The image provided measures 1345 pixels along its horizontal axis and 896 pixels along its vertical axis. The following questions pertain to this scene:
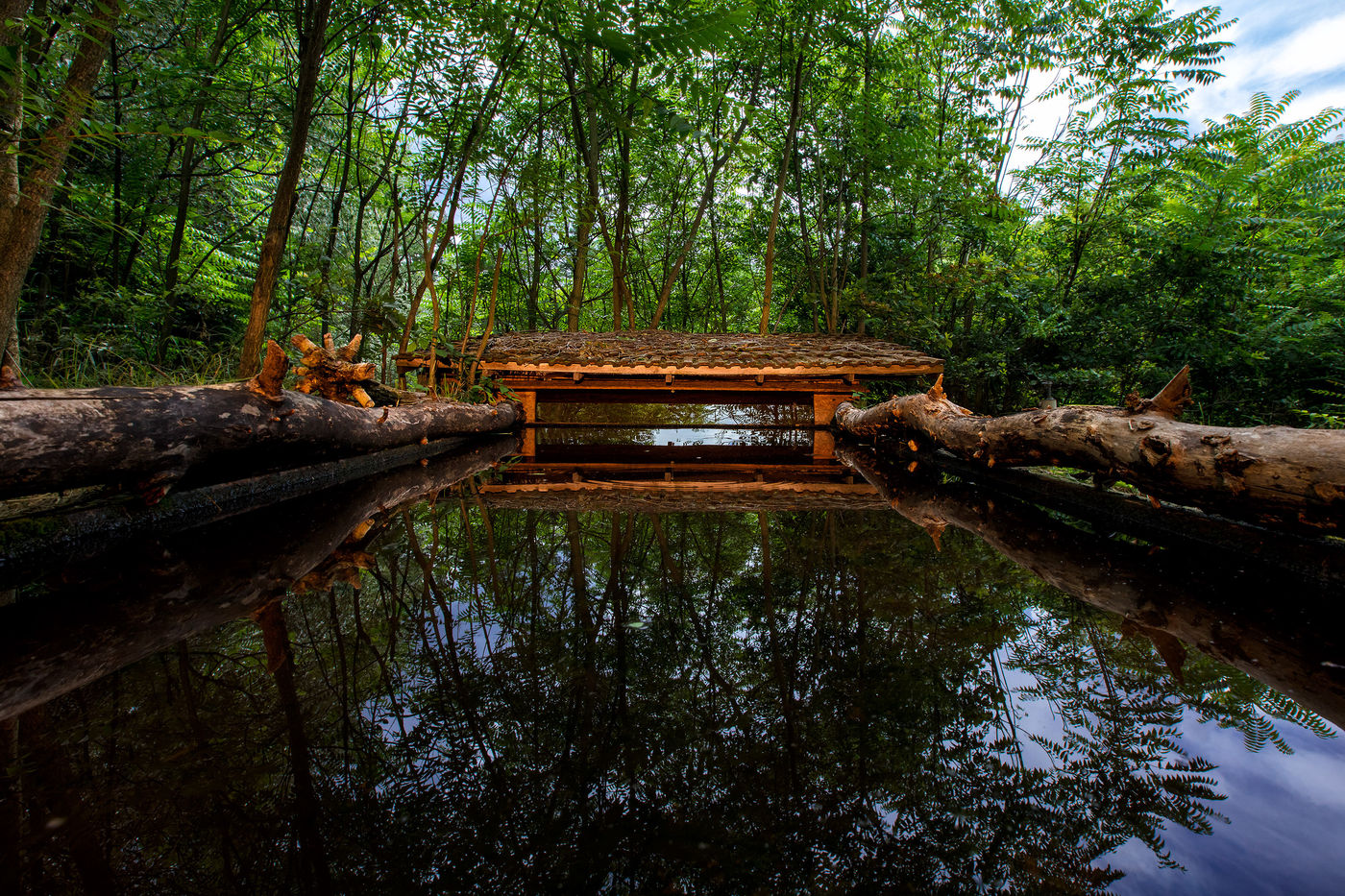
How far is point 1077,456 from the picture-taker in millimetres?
2826

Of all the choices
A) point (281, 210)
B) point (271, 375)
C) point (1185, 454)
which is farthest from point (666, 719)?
point (281, 210)

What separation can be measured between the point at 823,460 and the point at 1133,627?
4.19m

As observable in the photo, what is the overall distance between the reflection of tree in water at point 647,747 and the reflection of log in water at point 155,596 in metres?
0.14

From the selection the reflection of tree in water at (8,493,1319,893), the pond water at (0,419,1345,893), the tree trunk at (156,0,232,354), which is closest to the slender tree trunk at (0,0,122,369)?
the pond water at (0,419,1345,893)

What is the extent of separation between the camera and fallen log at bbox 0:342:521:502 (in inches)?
71.8

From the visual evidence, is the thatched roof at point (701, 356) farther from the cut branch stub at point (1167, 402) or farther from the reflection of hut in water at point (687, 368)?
the cut branch stub at point (1167, 402)

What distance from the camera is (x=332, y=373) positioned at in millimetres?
3826

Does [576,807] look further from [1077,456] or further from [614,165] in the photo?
[614,165]

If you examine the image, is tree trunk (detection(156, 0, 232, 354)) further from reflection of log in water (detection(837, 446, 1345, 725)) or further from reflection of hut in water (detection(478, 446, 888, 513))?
reflection of log in water (detection(837, 446, 1345, 725))

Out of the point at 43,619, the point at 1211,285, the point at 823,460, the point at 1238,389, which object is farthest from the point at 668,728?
the point at 1211,285

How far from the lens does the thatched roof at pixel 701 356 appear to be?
6.78 meters

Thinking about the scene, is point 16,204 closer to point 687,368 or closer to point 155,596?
point 155,596

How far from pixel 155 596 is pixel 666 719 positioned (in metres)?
1.89

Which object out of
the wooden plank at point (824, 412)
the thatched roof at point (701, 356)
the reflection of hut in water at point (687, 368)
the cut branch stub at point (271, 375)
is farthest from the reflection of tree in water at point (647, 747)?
the wooden plank at point (824, 412)
